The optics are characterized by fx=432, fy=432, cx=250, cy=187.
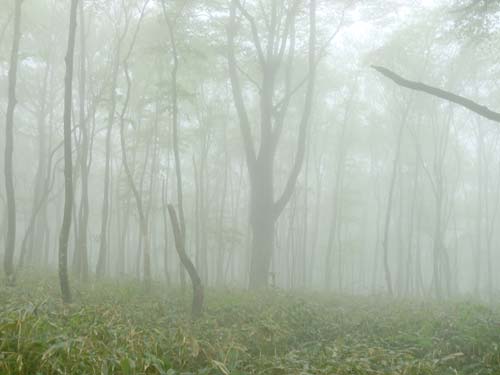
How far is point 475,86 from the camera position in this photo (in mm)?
21984

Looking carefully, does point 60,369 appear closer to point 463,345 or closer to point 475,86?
point 463,345

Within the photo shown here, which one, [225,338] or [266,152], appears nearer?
[225,338]

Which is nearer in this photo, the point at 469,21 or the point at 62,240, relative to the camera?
the point at 62,240

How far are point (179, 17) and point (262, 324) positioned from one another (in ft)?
34.3

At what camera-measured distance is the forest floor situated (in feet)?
14.2

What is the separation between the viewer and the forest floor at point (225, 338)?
4320 millimetres

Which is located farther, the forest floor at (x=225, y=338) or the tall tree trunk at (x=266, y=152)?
the tall tree trunk at (x=266, y=152)

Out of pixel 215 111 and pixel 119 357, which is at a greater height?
pixel 215 111

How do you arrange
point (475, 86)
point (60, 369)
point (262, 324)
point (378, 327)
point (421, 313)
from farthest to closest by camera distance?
point (475, 86) → point (421, 313) → point (378, 327) → point (262, 324) → point (60, 369)

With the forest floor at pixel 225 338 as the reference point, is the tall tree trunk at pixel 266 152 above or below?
above

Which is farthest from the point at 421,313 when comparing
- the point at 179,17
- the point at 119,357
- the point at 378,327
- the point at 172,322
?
the point at 179,17

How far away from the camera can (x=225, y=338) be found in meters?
6.72

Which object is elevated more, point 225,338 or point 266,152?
point 266,152

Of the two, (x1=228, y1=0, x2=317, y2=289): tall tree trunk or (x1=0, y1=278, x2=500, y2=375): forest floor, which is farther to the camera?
(x1=228, y1=0, x2=317, y2=289): tall tree trunk
